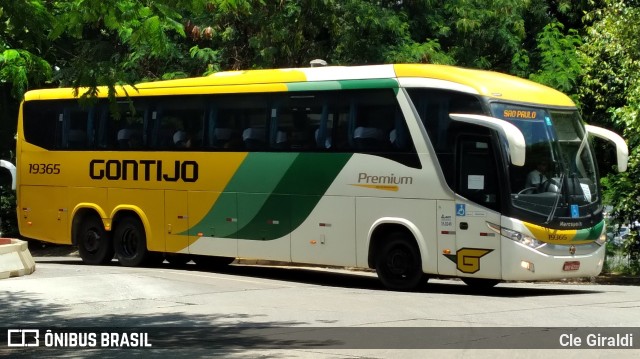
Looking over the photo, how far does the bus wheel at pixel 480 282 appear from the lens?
65.7ft

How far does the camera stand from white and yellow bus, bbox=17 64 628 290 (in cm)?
1809

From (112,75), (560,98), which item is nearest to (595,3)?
(560,98)

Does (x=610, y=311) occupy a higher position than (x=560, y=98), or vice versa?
(x=560, y=98)

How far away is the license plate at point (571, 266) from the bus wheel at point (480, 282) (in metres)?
1.92

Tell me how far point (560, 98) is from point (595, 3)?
1090cm

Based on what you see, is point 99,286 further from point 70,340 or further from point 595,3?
point 595,3

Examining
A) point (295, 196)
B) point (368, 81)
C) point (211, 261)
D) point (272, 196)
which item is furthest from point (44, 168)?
point (368, 81)

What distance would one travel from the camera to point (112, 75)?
41.3 feet

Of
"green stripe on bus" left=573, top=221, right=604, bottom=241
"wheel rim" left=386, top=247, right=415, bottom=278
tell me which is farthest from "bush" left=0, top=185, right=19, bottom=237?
"green stripe on bus" left=573, top=221, right=604, bottom=241

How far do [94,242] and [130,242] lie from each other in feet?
3.21

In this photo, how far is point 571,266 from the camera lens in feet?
59.6

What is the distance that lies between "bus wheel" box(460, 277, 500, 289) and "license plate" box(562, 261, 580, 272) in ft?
6.31

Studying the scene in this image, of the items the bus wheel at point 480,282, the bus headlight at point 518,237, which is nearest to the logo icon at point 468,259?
Answer: the bus headlight at point 518,237

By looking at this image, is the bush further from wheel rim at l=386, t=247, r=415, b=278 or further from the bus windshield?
the bus windshield
